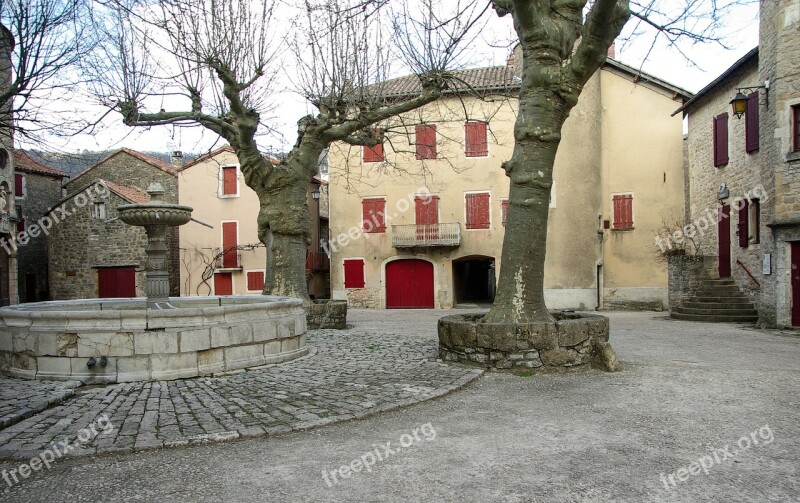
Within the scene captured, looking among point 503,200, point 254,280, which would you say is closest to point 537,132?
point 503,200

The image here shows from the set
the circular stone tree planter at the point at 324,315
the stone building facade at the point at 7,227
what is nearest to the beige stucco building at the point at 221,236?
the stone building facade at the point at 7,227

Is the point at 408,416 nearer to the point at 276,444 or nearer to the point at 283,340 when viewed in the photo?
the point at 276,444

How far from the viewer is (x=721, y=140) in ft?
56.2

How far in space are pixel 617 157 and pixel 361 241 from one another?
10.9m

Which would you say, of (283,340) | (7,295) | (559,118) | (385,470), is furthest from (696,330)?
(7,295)

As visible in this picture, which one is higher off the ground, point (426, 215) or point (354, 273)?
point (426, 215)

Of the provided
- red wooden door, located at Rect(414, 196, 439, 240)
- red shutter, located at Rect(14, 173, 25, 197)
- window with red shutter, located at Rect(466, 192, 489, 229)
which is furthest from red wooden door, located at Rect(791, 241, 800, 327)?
red shutter, located at Rect(14, 173, 25, 197)

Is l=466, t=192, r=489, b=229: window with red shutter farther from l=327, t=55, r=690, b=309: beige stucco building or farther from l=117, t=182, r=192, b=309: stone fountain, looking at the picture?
l=117, t=182, r=192, b=309: stone fountain

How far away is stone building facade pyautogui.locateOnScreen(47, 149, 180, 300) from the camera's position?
27.0 meters

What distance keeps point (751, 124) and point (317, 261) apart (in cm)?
1883

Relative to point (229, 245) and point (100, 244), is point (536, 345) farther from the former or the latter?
point (100, 244)

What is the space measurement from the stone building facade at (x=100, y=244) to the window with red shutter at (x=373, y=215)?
10.4 meters

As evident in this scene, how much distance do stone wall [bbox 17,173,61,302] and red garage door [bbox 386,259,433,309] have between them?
18.1m

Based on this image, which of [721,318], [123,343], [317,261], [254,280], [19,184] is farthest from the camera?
[317,261]
